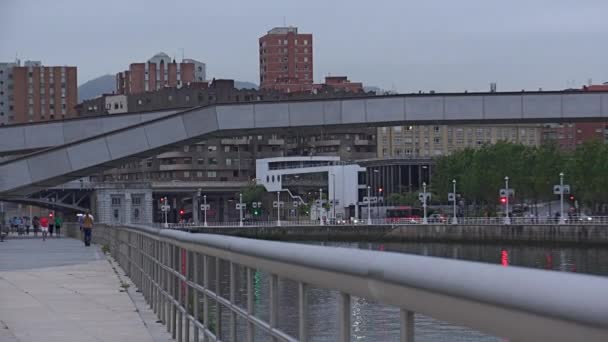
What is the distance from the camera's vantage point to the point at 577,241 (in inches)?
3708

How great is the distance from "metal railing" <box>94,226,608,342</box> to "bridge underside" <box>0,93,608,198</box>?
25.3m

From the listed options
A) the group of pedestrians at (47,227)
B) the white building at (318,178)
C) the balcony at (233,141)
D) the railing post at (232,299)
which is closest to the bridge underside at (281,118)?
the railing post at (232,299)

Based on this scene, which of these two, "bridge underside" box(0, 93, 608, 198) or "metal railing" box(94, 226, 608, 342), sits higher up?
"bridge underside" box(0, 93, 608, 198)

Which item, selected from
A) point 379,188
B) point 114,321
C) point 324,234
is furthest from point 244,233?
point 114,321

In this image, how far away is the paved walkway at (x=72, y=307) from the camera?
14.4m

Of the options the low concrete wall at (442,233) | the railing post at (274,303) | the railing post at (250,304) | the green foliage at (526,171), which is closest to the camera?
the railing post at (274,303)

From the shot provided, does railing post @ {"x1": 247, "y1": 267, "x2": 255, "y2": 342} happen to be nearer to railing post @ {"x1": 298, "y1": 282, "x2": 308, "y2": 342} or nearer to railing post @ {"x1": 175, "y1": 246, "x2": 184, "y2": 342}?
railing post @ {"x1": 298, "y1": 282, "x2": 308, "y2": 342}

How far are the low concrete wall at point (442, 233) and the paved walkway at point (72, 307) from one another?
5971 centimetres

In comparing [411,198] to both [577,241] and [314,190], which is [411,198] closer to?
[314,190]

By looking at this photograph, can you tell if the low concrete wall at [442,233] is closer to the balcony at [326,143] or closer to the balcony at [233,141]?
the balcony at [233,141]

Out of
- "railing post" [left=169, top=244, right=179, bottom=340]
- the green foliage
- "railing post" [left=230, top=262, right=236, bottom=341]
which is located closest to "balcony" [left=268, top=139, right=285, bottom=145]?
the green foliage

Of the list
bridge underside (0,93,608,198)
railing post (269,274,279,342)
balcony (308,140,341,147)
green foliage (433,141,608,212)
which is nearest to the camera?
railing post (269,274,279,342)

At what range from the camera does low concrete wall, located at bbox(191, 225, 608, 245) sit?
9525cm

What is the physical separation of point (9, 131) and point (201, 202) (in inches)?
5849
